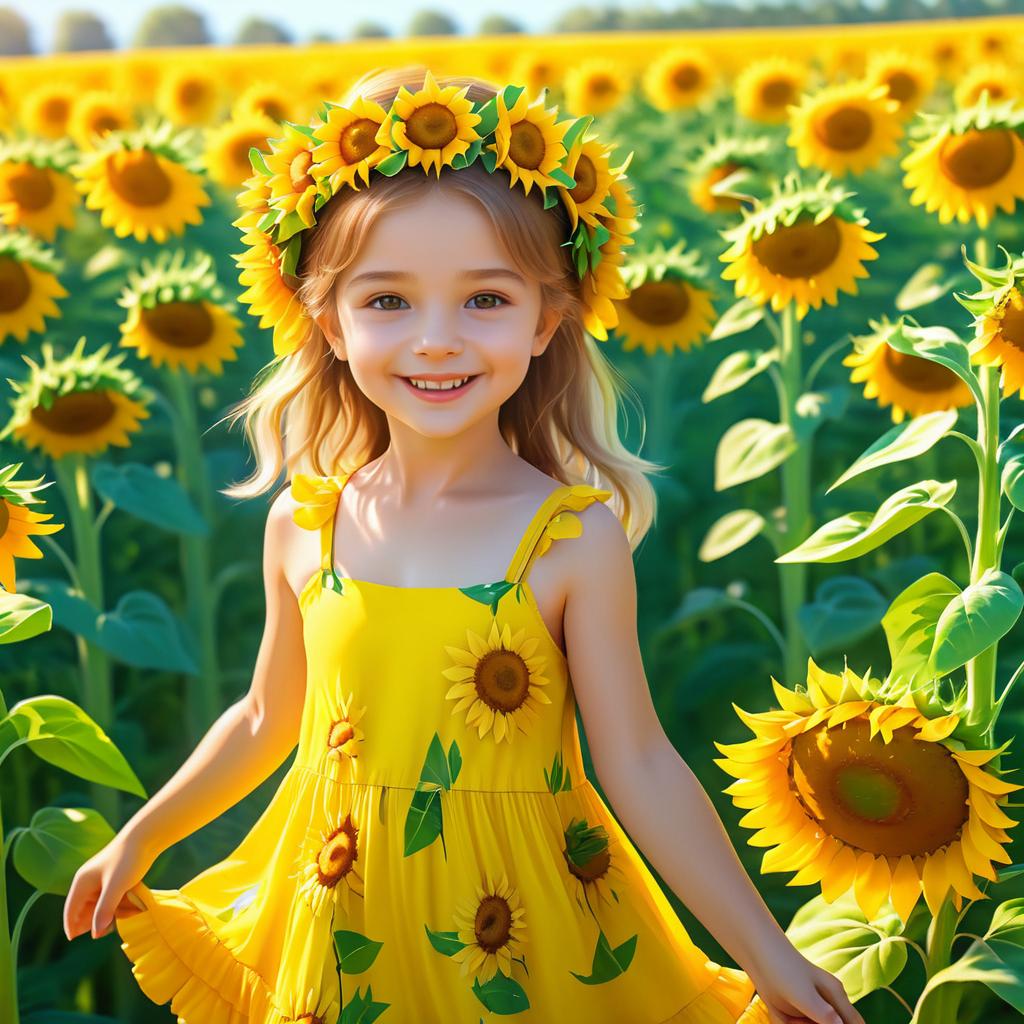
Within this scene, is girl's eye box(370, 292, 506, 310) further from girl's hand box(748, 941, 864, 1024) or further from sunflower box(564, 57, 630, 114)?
sunflower box(564, 57, 630, 114)

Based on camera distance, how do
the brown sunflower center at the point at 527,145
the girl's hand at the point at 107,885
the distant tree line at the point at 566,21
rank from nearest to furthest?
1. the brown sunflower center at the point at 527,145
2. the girl's hand at the point at 107,885
3. the distant tree line at the point at 566,21

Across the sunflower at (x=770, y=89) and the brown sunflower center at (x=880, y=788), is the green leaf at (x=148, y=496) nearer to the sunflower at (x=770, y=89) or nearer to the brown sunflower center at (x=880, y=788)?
the brown sunflower center at (x=880, y=788)

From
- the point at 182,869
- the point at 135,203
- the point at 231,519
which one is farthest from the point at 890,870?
the point at 135,203

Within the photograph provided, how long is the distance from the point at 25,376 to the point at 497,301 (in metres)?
1.74

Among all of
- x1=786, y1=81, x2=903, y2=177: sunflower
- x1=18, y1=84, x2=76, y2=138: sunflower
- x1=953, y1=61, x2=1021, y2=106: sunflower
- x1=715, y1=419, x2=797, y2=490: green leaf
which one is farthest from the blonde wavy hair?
x1=18, y1=84, x2=76, y2=138: sunflower

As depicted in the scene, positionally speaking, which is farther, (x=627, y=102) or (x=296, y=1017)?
(x=627, y=102)

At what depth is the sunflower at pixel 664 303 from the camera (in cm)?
290

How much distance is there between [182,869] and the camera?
2.69 m

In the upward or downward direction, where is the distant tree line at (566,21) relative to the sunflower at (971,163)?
upward

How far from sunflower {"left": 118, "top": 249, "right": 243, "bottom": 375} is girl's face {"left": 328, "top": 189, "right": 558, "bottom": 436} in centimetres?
136

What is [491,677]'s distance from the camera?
157 centimetres

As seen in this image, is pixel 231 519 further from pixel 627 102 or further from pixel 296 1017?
pixel 627 102

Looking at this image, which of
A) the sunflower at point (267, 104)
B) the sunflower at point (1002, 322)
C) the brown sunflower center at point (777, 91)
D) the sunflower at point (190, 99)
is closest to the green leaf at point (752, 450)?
the sunflower at point (1002, 322)

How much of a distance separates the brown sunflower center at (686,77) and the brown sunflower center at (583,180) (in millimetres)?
4624
